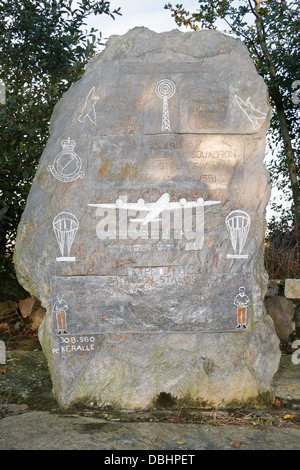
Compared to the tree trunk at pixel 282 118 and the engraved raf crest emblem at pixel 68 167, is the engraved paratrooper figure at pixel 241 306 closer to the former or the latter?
the engraved raf crest emblem at pixel 68 167

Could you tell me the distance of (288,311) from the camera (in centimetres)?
622

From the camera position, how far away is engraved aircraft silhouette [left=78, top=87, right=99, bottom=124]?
4.04 m

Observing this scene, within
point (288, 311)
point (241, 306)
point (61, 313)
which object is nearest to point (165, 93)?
point (241, 306)

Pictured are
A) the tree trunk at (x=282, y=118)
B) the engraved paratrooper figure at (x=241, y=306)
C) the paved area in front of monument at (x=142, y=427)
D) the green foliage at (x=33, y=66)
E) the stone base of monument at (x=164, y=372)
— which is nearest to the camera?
the paved area in front of monument at (x=142, y=427)

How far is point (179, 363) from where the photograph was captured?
13.1 ft

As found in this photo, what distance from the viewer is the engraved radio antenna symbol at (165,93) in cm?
405

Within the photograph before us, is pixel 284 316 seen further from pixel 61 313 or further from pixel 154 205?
pixel 61 313

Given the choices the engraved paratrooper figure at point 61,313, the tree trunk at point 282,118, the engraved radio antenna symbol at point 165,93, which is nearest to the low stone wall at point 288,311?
the tree trunk at point 282,118

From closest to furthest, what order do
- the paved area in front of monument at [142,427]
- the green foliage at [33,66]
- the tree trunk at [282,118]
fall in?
the paved area in front of monument at [142,427] < the green foliage at [33,66] < the tree trunk at [282,118]

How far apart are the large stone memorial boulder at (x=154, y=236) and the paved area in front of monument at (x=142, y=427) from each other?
177mm

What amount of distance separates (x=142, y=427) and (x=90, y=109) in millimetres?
2450

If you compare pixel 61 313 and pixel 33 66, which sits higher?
pixel 33 66

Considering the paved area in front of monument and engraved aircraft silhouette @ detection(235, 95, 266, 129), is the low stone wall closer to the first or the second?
the paved area in front of monument

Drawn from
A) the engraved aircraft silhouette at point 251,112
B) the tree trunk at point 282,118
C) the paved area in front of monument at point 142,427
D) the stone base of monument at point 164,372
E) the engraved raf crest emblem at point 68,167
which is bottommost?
the paved area in front of monument at point 142,427
